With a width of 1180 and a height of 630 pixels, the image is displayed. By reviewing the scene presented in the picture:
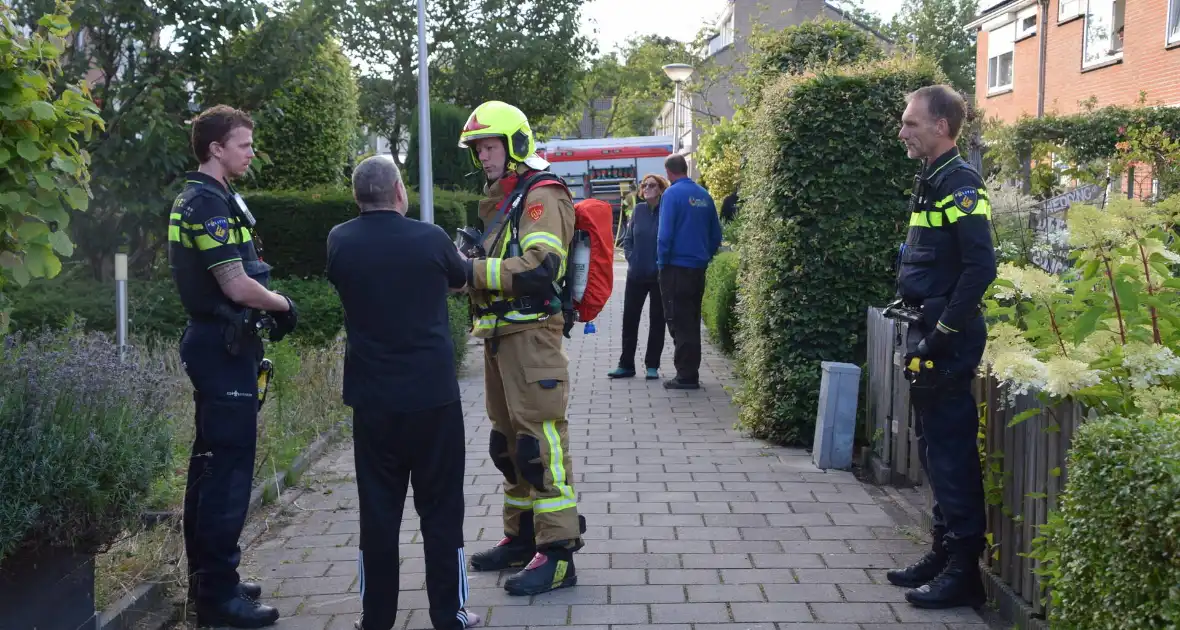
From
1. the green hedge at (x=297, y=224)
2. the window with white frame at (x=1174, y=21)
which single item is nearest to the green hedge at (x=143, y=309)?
the green hedge at (x=297, y=224)

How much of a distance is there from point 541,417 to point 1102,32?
2278 cm

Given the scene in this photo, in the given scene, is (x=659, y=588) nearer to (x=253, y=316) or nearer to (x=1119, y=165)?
(x=253, y=316)

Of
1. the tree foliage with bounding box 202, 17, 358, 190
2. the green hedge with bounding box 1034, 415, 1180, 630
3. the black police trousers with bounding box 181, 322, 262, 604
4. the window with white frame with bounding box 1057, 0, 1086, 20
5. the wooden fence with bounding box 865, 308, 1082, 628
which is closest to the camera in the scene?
the green hedge with bounding box 1034, 415, 1180, 630

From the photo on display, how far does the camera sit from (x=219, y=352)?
450cm

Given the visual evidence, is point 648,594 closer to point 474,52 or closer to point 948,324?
point 948,324

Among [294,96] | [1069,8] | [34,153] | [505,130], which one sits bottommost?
[34,153]

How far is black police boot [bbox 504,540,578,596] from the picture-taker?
15.9 ft

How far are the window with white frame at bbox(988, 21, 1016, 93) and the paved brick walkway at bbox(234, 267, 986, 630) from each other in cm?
2507

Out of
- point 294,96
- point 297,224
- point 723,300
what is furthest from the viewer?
point 294,96

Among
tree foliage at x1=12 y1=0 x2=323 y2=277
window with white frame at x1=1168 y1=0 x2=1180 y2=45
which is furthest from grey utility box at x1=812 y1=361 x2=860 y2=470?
window with white frame at x1=1168 y1=0 x2=1180 y2=45

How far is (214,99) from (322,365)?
10.5ft

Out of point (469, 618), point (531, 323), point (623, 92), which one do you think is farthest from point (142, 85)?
point (623, 92)

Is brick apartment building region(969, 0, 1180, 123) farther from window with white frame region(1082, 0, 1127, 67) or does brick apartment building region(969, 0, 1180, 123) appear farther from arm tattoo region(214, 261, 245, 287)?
arm tattoo region(214, 261, 245, 287)

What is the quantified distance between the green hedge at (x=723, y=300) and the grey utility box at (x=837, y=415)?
13.1ft
